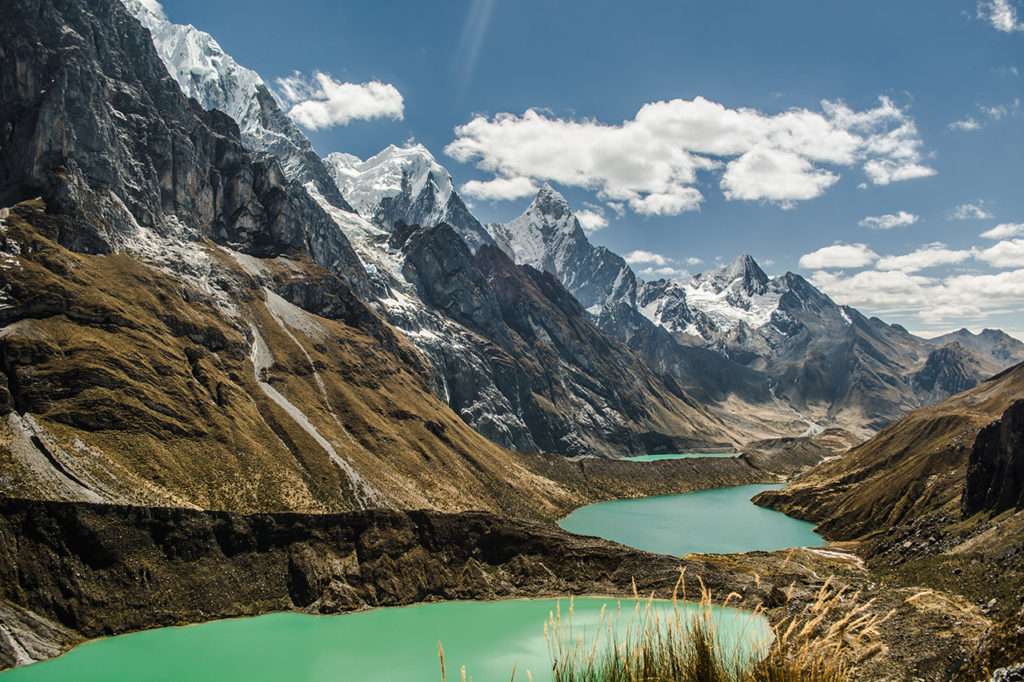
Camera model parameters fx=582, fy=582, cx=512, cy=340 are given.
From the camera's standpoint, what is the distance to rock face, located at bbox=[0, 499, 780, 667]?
58.2m

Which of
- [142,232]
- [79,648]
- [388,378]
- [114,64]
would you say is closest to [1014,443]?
[79,648]

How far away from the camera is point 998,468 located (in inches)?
3351

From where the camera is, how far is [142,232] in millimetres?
146000

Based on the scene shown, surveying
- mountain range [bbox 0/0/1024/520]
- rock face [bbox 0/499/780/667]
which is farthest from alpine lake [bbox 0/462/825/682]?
mountain range [bbox 0/0/1024/520]

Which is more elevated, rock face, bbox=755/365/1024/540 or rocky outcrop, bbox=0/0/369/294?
rocky outcrop, bbox=0/0/369/294

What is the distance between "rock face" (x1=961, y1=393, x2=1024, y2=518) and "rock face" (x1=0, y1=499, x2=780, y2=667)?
3945 cm

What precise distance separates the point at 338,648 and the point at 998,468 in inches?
3670

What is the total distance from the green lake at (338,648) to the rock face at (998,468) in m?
47.0

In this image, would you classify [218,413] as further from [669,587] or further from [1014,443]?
[1014,443]

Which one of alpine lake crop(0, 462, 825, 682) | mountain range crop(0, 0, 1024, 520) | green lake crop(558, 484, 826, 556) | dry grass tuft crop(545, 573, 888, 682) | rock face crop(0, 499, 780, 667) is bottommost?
green lake crop(558, 484, 826, 556)

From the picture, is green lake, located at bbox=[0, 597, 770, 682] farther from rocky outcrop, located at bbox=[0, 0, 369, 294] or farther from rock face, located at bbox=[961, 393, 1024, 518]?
rocky outcrop, located at bbox=[0, 0, 369, 294]

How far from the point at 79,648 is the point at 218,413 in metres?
58.8

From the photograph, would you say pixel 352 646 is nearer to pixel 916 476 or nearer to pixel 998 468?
pixel 998 468

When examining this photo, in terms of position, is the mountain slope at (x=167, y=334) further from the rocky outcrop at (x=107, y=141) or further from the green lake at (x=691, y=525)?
the green lake at (x=691, y=525)
